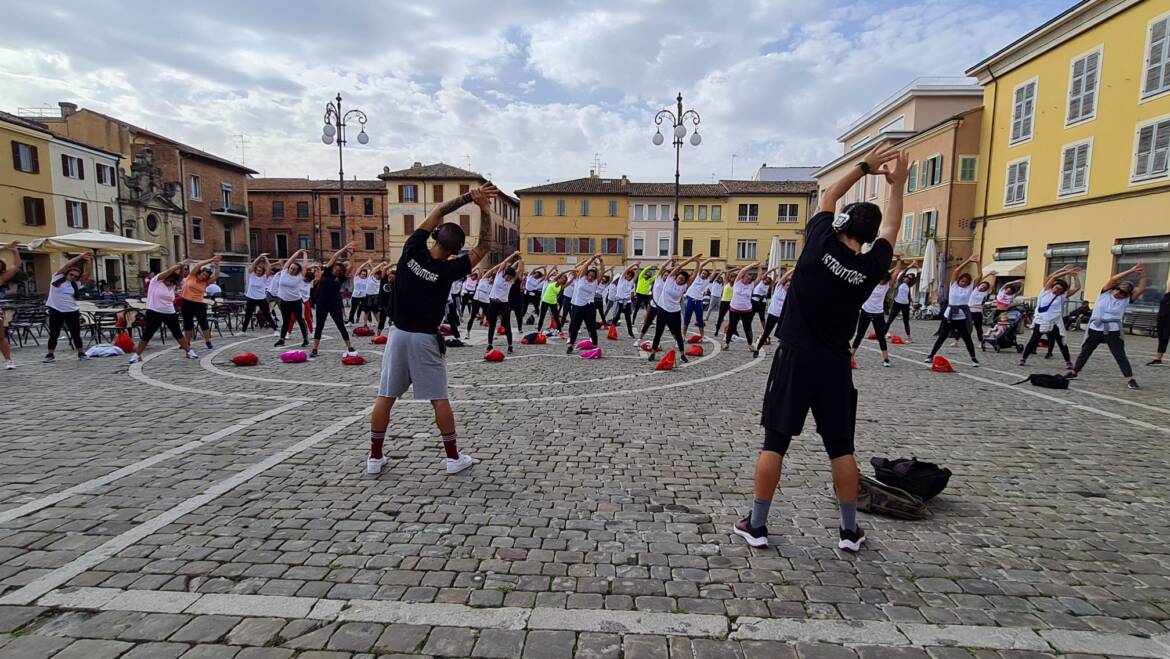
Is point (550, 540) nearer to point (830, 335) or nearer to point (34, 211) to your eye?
point (830, 335)

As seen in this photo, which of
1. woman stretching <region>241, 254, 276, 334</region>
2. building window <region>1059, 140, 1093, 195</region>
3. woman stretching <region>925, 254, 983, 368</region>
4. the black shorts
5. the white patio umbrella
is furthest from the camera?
building window <region>1059, 140, 1093, 195</region>

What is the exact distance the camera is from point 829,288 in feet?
11.4

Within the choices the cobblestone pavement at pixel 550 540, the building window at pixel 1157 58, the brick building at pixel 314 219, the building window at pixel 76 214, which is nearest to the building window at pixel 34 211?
the building window at pixel 76 214

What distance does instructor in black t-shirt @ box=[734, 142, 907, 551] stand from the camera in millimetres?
3477

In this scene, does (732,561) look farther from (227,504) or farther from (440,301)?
(227,504)

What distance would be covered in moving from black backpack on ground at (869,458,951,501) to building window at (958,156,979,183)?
108 feet

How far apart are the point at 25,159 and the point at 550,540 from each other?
153 ft

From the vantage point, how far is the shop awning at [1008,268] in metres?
26.7

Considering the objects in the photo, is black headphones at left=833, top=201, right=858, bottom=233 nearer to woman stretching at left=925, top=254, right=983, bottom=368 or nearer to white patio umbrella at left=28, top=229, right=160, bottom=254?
woman stretching at left=925, top=254, right=983, bottom=368

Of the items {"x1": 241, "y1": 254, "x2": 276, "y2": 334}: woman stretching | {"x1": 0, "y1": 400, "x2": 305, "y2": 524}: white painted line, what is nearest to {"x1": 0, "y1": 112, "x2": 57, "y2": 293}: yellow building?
{"x1": 241, "y1": 254, "x2": 276, "y2": 334}: woman stretching

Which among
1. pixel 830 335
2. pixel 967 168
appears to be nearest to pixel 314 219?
pixel 967 168

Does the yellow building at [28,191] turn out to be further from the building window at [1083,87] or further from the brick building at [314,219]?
the building window at [1083,87]

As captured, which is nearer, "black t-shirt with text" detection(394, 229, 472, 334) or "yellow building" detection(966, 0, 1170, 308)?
"black t-shirt with text" detection(394, 229, 472, 334)

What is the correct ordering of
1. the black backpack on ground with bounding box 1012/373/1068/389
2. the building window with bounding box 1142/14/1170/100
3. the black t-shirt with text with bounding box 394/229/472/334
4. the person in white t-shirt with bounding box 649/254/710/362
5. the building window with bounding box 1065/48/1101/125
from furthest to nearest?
the building window with bounding box 1065/48/1101/125 < the building window with bounding box 1142/14/1170/100 < the person in white t-shirt with bounding box 649/254/710/362 < the black backpack on ground with bounding box 1012/373/1068/389 < the black t-shirt with text with bounding box 394/229/472/334
